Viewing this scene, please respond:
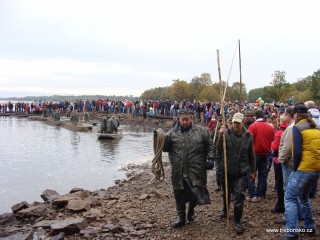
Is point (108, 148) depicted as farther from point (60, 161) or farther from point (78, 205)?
point (78, 205)

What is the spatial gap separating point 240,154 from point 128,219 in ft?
8.92

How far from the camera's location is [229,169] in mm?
6090

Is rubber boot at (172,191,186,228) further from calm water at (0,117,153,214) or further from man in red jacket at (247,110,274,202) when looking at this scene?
calm water at (0,117,153,214)

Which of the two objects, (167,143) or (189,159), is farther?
(167,143)

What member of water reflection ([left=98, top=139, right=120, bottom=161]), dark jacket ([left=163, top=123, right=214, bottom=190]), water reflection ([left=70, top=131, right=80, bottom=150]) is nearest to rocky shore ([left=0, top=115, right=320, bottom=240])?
dark jacket ([left=163, top=123, right=214, bottom=190])

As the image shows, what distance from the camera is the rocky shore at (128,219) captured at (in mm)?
6168

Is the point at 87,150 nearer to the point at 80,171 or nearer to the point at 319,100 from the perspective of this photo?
the point at 80,171

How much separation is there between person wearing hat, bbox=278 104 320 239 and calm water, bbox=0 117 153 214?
8017 millimetres

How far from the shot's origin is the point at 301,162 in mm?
5141

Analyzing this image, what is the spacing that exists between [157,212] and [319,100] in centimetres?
3667

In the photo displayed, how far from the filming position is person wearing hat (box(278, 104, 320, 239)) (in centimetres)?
507

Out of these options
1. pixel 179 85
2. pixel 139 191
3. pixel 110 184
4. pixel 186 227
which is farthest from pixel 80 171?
pixel 179 85

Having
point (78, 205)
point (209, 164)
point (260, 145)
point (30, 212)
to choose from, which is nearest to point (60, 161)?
point (30, 212)

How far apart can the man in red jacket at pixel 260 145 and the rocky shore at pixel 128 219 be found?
0.30 metres
